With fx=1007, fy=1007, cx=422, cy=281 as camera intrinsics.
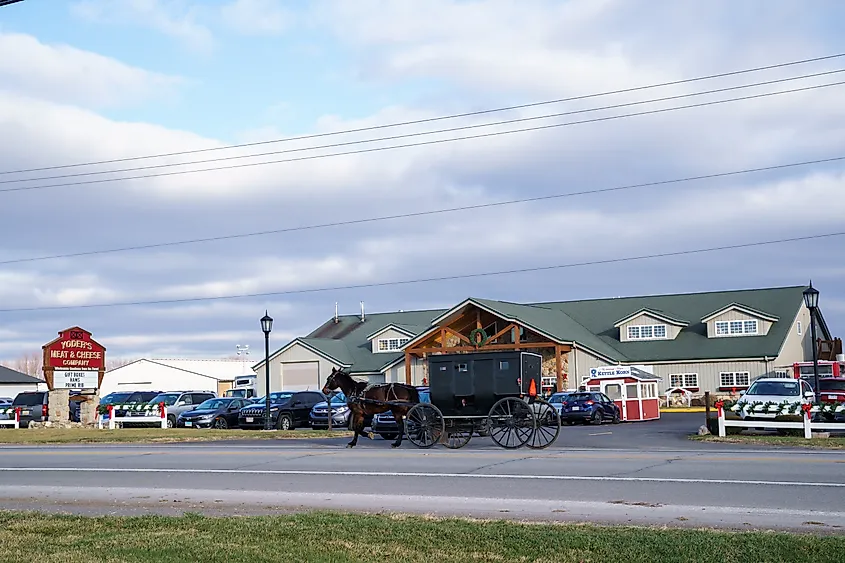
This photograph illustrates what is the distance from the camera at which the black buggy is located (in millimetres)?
23094

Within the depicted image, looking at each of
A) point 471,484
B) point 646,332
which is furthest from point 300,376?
point 471,484

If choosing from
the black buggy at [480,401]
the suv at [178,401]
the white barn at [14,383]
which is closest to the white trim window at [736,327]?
the suv at [178,401]

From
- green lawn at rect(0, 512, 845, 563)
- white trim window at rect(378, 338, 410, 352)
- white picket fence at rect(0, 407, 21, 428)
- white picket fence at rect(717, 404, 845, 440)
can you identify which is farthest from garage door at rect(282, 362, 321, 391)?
green lawn at rect(0, 512, 845, 563)

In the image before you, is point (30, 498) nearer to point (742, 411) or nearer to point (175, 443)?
point (175, 443)

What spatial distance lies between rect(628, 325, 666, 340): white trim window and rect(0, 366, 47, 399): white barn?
45447 mm

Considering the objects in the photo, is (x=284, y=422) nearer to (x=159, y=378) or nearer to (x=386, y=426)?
(x=386, y=426)

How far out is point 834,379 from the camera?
36.8 meters

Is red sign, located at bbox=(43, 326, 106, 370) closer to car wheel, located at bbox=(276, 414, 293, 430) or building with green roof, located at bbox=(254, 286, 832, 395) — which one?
car wheel, located at bbox=(276, 414, 293, 430)

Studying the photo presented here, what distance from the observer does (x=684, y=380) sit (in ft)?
178

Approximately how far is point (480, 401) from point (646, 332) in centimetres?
3587

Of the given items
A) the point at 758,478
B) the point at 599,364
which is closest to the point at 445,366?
the point at 758,478

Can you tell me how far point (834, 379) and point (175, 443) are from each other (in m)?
23.5

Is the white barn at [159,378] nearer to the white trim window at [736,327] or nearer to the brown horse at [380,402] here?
the white trim window at [736,327]

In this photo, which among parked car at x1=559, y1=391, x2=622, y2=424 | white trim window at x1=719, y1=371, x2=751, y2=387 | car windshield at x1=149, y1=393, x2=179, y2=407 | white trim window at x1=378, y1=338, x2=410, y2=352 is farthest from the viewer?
white trim window at x1=378, y1=338, x2=410, y2=352
